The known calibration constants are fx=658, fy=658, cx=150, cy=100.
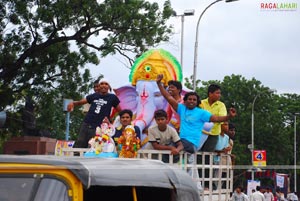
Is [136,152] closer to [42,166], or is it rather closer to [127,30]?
[42,166]

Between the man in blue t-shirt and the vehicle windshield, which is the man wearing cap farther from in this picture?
the vehicle windshield

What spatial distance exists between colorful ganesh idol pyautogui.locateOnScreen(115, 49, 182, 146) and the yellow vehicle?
15.1 feet

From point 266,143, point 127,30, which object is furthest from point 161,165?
point 266,143

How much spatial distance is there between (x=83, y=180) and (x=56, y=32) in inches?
572

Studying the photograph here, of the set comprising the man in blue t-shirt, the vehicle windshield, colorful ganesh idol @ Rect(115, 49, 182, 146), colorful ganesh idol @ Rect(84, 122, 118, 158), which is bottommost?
the vehicle windshield

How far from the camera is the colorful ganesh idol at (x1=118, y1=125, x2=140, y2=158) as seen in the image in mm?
7242

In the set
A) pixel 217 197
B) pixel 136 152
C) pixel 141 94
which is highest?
pixel 141 94

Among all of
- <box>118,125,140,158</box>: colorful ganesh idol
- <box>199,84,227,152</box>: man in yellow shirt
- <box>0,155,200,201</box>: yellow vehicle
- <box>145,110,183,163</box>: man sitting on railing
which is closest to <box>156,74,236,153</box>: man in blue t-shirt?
<box>145,110,183,163</box>: man sitting on railing

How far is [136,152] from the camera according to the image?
723cm

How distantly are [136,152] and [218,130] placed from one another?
143cm

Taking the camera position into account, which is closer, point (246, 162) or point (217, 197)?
point (217, 197)

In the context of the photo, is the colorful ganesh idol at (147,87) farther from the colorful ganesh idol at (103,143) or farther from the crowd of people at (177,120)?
the colorful ganesh idol at (103,143)

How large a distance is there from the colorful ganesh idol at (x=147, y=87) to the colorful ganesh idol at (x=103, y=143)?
67cm

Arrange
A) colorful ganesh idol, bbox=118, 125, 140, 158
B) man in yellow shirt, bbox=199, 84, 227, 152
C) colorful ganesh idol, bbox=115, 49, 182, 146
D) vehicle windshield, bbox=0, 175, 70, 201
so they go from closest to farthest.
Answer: vehicle windshield, bbox=0, 175, 70, 201
colorful ganesh idol, bbox=118, 125, 140, 158
man in yellow shirt, bbox=199, 84, 227, 152
colorful ganesh idol, bbox=115, 49, 182, 146
